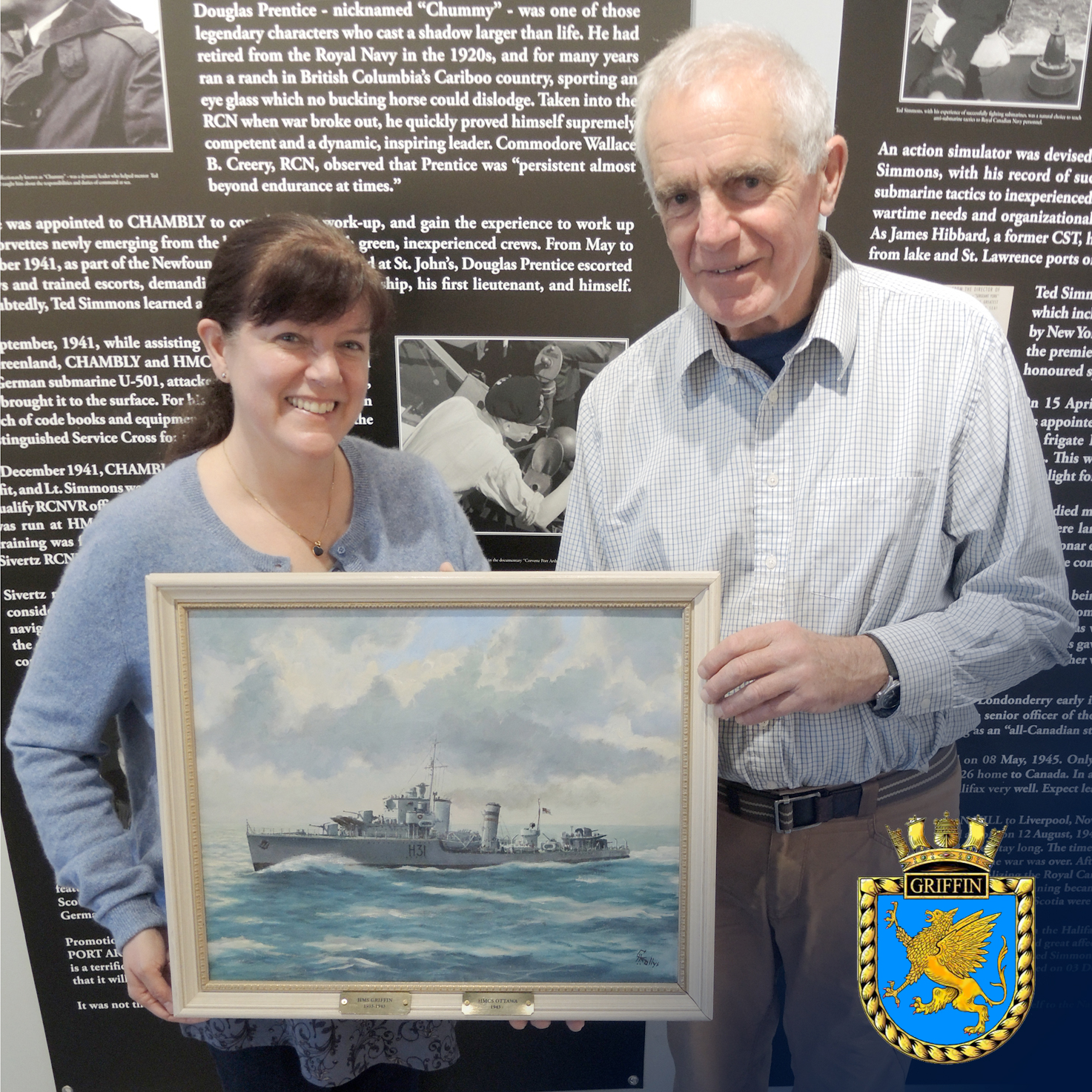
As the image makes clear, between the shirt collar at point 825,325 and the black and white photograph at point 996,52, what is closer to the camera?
the shirt collar at point 825,325

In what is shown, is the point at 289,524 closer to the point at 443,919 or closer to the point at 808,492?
the point at 443,919

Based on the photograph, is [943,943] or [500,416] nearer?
[943,943]

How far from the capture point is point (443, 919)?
1.62 metres

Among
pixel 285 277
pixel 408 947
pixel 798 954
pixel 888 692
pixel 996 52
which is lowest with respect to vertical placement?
pixel 798 954

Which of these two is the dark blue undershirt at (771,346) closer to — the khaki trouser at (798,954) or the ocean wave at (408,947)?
the khaki trouser at (798,954)

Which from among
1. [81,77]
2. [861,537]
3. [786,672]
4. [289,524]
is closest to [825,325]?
[861,537]

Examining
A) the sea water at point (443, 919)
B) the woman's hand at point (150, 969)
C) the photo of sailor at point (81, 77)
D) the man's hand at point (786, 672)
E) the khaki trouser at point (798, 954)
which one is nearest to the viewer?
the man's hand at point (786, 672)

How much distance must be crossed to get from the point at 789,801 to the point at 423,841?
740 millimetres

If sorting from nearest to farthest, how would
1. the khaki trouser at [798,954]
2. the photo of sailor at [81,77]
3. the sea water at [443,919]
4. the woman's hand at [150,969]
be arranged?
the sea water at [443,919]
the woman's hand at [150,969]
the khaki trouser at [798,954]
the photo of sailor at [81,77]

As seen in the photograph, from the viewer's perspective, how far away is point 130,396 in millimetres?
2207

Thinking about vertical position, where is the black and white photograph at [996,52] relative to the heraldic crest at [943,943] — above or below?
above

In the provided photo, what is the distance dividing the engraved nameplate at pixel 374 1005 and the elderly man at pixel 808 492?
2.37ft

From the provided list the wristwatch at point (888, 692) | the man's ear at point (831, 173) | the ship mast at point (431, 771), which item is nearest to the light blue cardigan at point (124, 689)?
the ship mast at point (431, 771)

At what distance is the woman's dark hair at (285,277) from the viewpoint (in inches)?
62.4
